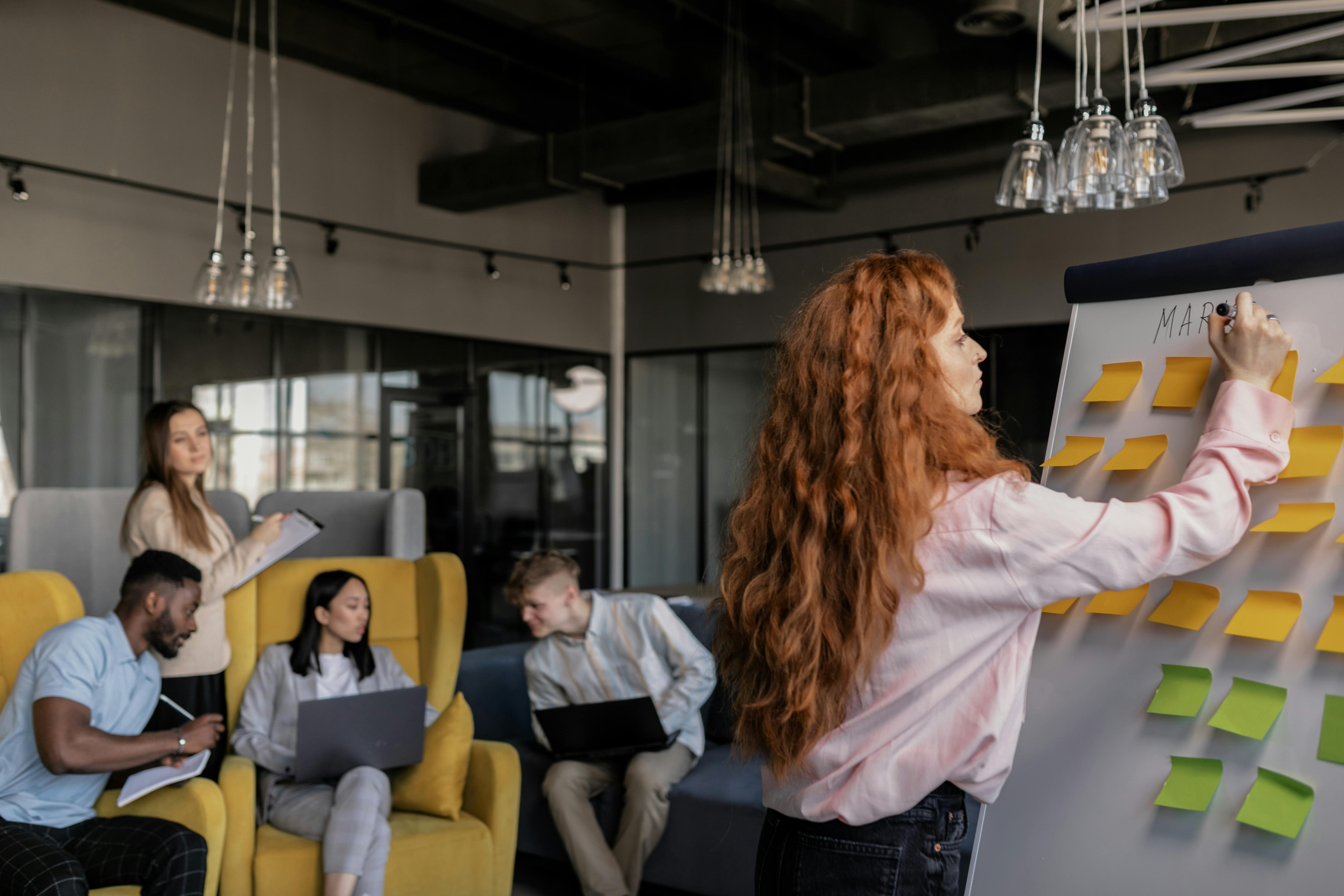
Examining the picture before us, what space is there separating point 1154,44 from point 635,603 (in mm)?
3743

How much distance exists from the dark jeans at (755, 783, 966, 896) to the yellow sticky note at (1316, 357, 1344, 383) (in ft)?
2.54

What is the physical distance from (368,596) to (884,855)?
8.29ft

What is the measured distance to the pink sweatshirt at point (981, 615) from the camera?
1.21 m

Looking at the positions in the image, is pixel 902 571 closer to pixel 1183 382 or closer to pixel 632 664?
pixel 1183 382

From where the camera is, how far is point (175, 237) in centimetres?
640

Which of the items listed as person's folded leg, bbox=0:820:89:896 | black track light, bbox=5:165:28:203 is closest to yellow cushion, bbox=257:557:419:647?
person's folded leg, bbox=0:820:89:896

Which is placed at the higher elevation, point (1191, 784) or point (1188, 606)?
point (1188, 606)

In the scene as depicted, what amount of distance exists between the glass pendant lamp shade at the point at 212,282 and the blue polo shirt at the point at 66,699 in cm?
179

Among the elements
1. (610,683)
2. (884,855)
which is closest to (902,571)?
(884,855)

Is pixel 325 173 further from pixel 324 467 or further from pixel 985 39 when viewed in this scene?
pixel 985 39

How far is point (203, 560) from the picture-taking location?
11.3 ft

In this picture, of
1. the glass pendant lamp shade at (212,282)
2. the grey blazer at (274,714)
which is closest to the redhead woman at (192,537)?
the grey blazer at (274,714)

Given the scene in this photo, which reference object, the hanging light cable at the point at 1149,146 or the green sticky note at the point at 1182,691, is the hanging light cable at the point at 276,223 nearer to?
the hanging light cable at the point at 1149,146

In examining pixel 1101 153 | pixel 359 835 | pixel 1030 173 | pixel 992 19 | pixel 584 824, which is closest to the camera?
pixel 1101 153
